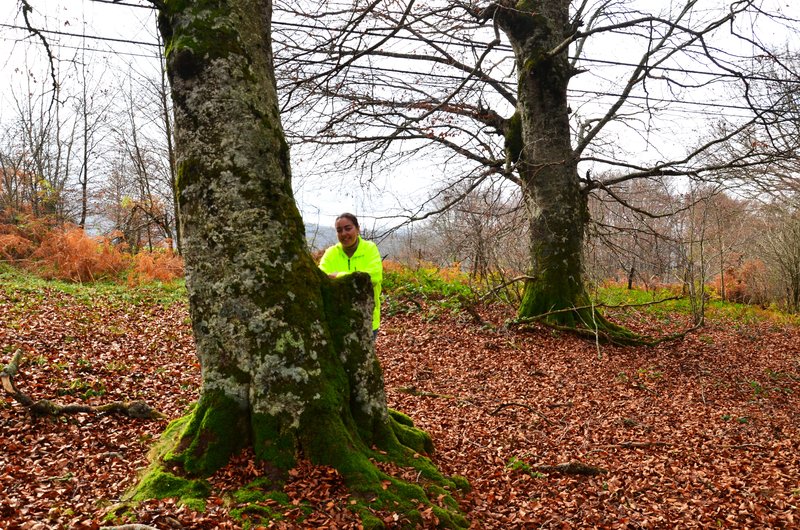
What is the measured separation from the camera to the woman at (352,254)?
17.1 ft

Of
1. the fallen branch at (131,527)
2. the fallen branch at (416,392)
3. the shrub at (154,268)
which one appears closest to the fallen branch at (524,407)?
the fallen branch at (416,392)

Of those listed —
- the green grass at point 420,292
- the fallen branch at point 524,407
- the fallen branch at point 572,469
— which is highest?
the green grass at point 420,292

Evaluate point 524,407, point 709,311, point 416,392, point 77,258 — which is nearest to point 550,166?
point 524,407

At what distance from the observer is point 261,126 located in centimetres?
360

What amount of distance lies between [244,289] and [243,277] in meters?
0.08

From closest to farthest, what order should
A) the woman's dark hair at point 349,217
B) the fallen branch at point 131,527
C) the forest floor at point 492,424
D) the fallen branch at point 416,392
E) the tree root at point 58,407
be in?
the fallen branch at point 131,527 < the forest floor at point 492,424 < the tree root at point 58,407 < the woman's dark hair at point 349,217 < the fallen branch at point 416,392

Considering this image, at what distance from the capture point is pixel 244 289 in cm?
338

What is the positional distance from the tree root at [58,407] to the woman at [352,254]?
2.16 meters

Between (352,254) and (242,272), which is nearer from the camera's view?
(242,272)

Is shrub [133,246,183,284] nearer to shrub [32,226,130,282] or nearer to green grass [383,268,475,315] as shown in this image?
shrub [32,226,130,282]

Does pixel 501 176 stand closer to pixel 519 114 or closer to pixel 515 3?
pixel 519 114

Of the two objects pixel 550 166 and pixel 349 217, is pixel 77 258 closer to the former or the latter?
pixel 349 217

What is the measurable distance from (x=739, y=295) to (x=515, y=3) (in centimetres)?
1982

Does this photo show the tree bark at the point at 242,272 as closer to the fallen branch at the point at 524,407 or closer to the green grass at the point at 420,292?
the fallen branch at the point at 524,407
